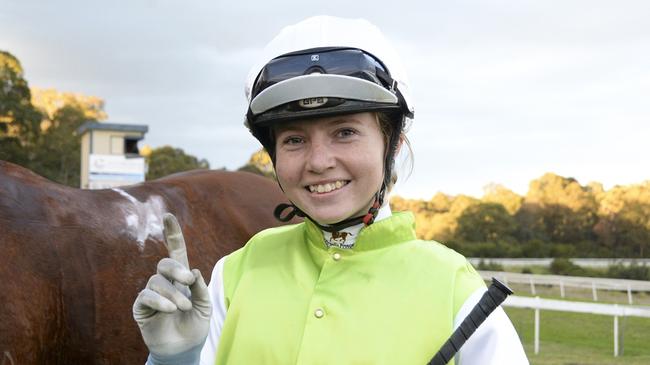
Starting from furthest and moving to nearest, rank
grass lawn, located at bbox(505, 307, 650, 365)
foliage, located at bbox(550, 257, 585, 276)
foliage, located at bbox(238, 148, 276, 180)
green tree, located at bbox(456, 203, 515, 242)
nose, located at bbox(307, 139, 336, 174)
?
1. green tree, located at bbox(456, 203, 515, 242)
2. foliage, located at bbox(550, 257, 585, 276)
3. grass lawn, located at bbox(505, 307, 650, 365)
4. foliage, located at bbox(238, 148, 276, 180)
5. nose, located at bbox(307, 139, 336, 174)

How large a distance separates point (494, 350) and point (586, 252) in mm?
20086

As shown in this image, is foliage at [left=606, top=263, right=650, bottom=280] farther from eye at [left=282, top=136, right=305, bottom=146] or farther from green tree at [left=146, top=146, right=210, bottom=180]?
green tree at [left=146, top=146, right=210, bottom=180]

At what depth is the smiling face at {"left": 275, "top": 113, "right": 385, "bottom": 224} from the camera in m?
1.65

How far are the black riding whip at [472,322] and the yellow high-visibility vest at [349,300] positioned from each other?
0.18 ft

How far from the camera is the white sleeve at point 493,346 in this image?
152cm

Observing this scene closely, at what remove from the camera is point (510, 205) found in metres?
24.5

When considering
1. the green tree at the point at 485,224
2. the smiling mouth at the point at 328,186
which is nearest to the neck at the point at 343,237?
the smiling mouth at the point at 328,186

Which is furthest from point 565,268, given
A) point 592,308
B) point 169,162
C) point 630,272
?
point 169,162

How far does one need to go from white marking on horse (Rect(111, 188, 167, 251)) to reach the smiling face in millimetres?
2582

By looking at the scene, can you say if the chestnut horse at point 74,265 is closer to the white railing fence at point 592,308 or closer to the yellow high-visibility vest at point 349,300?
the yellow high-visibility vest at point 349,300

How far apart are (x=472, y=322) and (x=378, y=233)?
0.33 m

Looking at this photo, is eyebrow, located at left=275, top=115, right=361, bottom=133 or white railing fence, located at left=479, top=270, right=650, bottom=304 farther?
white railing fence, located at left=479, top=270, right=650, bottom=304

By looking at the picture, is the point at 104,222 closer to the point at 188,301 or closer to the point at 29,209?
the point at 29,209

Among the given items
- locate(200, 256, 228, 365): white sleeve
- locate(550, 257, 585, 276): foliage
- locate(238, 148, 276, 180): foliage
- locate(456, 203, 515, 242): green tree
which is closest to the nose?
locate(238, 148, 276, 180): foliage
